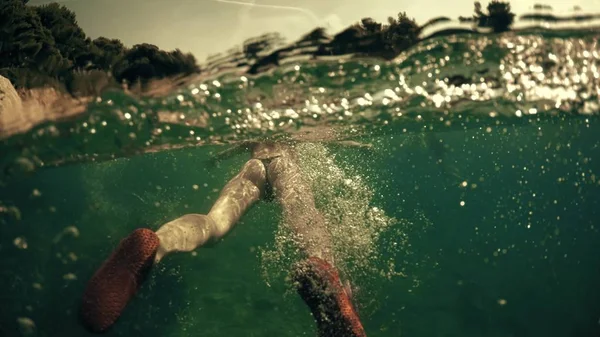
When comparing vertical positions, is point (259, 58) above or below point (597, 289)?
above

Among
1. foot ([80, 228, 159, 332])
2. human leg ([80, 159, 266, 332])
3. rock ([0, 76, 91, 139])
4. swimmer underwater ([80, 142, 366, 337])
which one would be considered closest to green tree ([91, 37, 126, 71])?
rock ([0, 76, 91, 139])

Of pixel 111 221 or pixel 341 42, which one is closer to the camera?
pixel 341 42

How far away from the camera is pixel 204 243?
6852 mm

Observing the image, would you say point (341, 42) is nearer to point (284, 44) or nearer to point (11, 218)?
point (284, 44)

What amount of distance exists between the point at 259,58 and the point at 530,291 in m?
15.1

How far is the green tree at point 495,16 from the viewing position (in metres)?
7.15

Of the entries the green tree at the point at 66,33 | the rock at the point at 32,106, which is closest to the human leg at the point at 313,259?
the rock at the point at 32,106

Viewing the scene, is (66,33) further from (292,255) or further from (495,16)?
(495,16)

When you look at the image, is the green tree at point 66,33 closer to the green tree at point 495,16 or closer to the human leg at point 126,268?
the human leg at point 126,268

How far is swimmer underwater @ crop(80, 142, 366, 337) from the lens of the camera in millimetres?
4578

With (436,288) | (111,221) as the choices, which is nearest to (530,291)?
(436,288)

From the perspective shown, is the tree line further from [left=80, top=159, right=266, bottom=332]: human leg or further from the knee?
the knee

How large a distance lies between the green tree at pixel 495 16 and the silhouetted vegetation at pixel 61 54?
17.6 ft

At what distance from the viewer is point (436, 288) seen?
1351 cm
